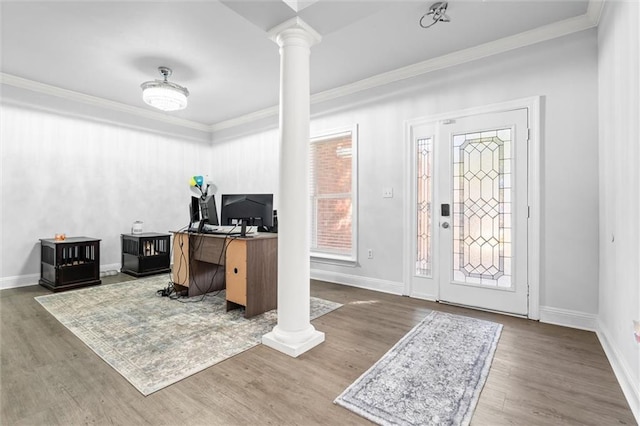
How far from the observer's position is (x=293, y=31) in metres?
2.32

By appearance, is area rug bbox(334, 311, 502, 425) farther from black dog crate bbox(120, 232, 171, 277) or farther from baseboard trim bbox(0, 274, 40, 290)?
baseboard trim bbox(0, 274, 40, 290)

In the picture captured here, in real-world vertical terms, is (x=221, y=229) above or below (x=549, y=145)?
below

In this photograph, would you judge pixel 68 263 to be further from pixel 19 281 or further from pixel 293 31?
pixel 293 31

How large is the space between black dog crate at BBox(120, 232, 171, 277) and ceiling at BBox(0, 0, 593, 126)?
220 cm

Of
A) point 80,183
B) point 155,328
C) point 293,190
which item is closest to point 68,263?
point 80,183

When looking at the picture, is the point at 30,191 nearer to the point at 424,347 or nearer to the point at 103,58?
the point at 103,58

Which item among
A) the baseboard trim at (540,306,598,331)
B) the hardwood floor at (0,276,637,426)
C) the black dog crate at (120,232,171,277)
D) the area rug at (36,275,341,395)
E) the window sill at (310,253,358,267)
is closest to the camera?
the hardwood floor at (0,276,637,426)

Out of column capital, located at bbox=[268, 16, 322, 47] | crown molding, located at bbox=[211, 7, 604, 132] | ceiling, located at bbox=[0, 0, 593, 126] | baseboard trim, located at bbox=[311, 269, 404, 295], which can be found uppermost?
ceiling, located at bbox=[0, 0, 593, 126]

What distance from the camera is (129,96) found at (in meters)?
4.64

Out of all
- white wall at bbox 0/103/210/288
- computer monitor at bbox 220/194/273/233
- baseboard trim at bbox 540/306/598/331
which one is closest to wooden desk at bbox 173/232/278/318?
computer monitor at bbox 220/194/273/233

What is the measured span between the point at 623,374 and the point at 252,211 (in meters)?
2.99

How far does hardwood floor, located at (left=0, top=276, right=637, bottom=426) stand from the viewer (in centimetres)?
152

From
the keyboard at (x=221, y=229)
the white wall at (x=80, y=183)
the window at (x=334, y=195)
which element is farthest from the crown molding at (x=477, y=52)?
the white wall at (x=80, y=183)

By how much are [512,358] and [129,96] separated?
5627 mm
